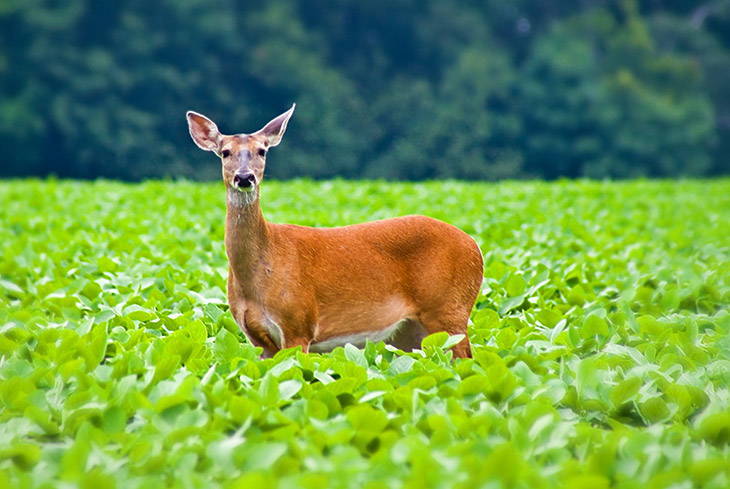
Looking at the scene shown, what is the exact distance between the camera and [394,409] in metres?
4.05

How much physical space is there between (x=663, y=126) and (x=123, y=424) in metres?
36.9

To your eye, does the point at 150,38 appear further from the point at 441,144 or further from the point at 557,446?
the point at 557,446

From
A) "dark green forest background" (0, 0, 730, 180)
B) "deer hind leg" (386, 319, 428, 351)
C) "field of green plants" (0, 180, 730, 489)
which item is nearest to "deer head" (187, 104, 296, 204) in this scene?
"field of green plants" (0, 180, 730, 489)

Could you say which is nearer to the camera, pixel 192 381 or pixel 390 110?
pixel 192 381

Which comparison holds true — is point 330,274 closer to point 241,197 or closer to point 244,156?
point 241,197

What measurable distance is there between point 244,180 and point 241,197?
237 mm

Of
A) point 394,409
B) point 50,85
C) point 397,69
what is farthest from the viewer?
point 397,69

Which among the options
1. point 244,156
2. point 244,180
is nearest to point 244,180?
point 244,180

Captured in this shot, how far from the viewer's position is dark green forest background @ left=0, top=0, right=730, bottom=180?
32.4 meters

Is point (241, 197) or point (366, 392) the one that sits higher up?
point (241, 197)

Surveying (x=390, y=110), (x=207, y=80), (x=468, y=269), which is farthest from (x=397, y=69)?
(x=468, y=269)

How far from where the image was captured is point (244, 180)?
4555mm

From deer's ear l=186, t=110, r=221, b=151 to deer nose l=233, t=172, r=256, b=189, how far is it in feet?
1.30

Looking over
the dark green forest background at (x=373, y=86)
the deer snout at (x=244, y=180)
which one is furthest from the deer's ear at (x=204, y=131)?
the dark green forest background at (x=373, y=86)
